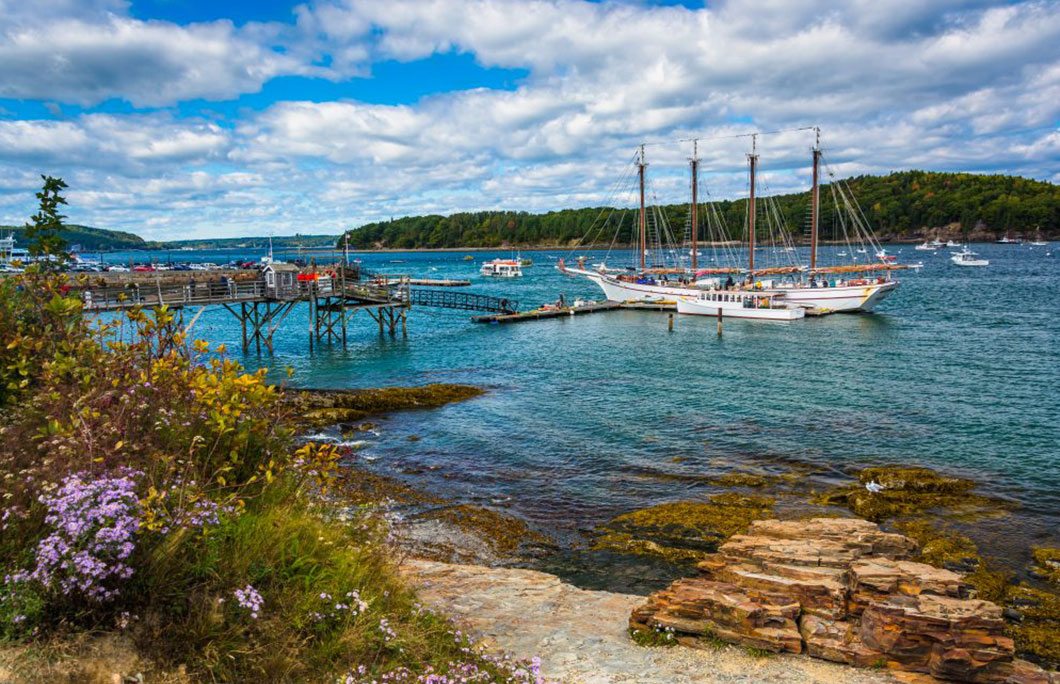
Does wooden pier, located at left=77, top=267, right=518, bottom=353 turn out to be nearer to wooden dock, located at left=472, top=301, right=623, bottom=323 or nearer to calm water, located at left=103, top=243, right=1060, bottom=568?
calm water, located at left=103, top=243, right=1060, bottom=568

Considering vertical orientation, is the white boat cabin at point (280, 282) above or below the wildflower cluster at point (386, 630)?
above

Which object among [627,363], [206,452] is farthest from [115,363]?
[627,363]

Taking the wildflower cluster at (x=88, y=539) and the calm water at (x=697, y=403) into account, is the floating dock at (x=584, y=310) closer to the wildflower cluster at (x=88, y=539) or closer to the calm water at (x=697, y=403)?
the calm water at (x=697, y=403)

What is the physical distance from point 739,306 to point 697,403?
34.4 m

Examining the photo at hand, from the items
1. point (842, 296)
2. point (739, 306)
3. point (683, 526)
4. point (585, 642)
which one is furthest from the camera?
point (842, 296)

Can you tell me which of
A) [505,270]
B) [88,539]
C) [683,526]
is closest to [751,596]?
[683,526]

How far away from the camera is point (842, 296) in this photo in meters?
65.2

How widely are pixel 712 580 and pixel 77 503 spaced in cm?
806

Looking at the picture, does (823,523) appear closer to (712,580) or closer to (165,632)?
(712,580)

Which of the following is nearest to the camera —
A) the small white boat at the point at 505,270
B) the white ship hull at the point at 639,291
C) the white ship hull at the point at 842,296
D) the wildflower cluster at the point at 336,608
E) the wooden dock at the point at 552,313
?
the wildflower cluster at the point at 336,608

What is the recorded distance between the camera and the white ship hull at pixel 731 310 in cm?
6097

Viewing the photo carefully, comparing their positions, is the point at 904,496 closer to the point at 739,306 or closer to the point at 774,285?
the point at 739,306

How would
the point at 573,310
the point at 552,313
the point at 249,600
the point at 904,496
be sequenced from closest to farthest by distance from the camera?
the point at 249,600, the point at 904,496, the point at 552,313, the point at 573,310

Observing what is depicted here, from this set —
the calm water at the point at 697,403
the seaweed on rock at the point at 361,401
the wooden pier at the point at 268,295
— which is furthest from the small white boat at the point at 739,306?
the seaweed on rock at the point at 361,401
